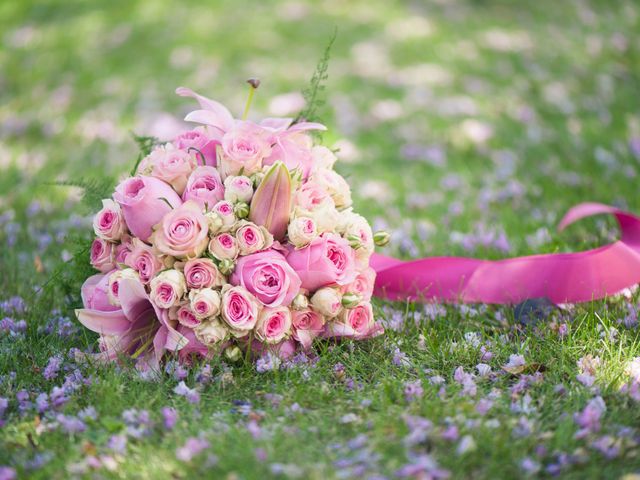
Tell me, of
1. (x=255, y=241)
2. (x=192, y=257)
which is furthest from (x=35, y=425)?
(x=255, y=241)

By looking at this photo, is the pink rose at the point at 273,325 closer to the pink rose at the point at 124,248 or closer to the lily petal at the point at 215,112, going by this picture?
the pink rose at the point at 124,248

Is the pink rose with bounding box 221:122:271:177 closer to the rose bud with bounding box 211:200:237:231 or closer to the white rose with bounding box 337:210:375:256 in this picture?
the rose bud with bounding box 211:200:237:231

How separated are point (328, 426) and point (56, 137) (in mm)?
4267

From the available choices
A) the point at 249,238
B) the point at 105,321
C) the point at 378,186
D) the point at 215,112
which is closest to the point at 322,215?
the point at 249,238

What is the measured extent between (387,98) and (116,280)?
4.14 metres

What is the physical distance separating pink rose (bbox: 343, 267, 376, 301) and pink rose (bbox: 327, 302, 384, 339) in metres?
0.04

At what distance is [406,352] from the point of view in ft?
8.29

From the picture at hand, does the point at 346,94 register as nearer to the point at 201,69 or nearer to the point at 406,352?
the point at 201,69

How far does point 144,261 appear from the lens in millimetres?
2316

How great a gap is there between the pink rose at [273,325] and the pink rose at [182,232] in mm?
304

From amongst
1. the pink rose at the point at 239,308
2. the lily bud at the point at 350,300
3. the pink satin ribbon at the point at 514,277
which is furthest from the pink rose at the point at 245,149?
the pink satin ribbon at the point at 514,277

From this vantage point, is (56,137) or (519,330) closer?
(519,330)

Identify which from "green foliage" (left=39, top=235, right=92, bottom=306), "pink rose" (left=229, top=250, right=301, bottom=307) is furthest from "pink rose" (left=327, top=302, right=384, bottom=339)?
"green foliage" (left=39, top=235, right=92, bottom=306)

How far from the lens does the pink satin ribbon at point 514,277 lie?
286cm
